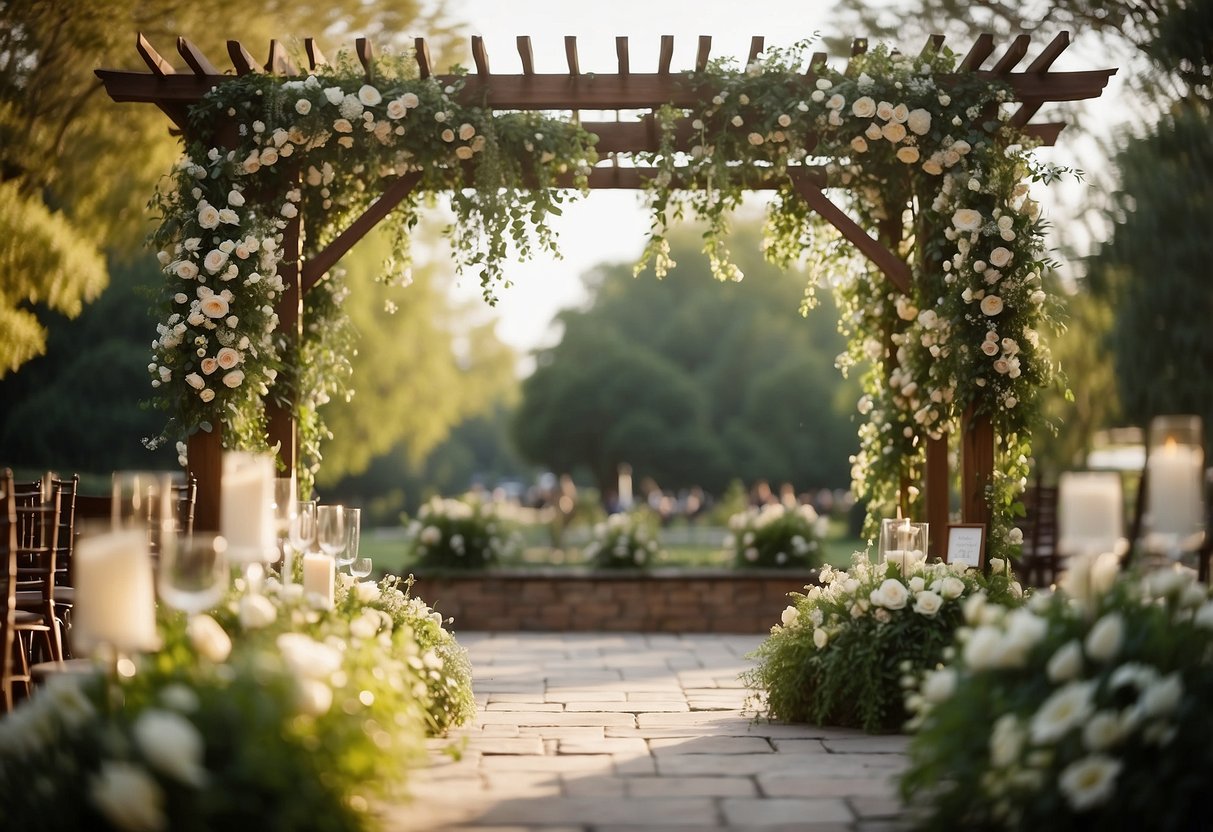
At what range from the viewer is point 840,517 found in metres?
27.6

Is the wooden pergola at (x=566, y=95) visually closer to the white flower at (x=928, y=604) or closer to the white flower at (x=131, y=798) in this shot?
the white flower at (x=928, y=604)

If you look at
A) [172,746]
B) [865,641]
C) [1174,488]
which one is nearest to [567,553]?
[865,641]

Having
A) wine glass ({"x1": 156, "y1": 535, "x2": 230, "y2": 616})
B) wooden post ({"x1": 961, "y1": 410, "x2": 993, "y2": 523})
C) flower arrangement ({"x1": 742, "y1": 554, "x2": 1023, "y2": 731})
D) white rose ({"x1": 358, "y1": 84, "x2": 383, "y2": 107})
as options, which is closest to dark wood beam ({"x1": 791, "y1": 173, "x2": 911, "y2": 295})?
wooden post ({"x1": 961, "y1": 410, "x2": 993, "y2": 523})

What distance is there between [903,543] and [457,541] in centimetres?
499

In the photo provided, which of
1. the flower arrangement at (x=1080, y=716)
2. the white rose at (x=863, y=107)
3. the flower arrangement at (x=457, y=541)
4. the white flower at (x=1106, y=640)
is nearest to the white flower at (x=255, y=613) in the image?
the flower arrangement at (x=1080, y=716)

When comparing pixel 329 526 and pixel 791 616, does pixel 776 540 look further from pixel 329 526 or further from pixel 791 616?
pixel 329 526

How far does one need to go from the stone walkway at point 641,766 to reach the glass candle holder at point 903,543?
2.58ft

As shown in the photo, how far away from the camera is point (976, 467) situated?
20.6 ft

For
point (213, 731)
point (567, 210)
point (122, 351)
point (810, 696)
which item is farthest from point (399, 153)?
point (122, 351)

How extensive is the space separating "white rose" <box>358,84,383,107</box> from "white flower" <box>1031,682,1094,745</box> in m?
4.37

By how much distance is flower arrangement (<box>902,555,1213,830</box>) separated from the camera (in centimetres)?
306

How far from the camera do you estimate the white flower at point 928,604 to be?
5262mm

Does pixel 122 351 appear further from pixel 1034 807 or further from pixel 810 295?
pixel 1034 807

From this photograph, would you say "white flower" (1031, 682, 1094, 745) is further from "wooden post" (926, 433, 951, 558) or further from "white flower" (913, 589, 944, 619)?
"wooden post" (926, 433, 951, 558)
